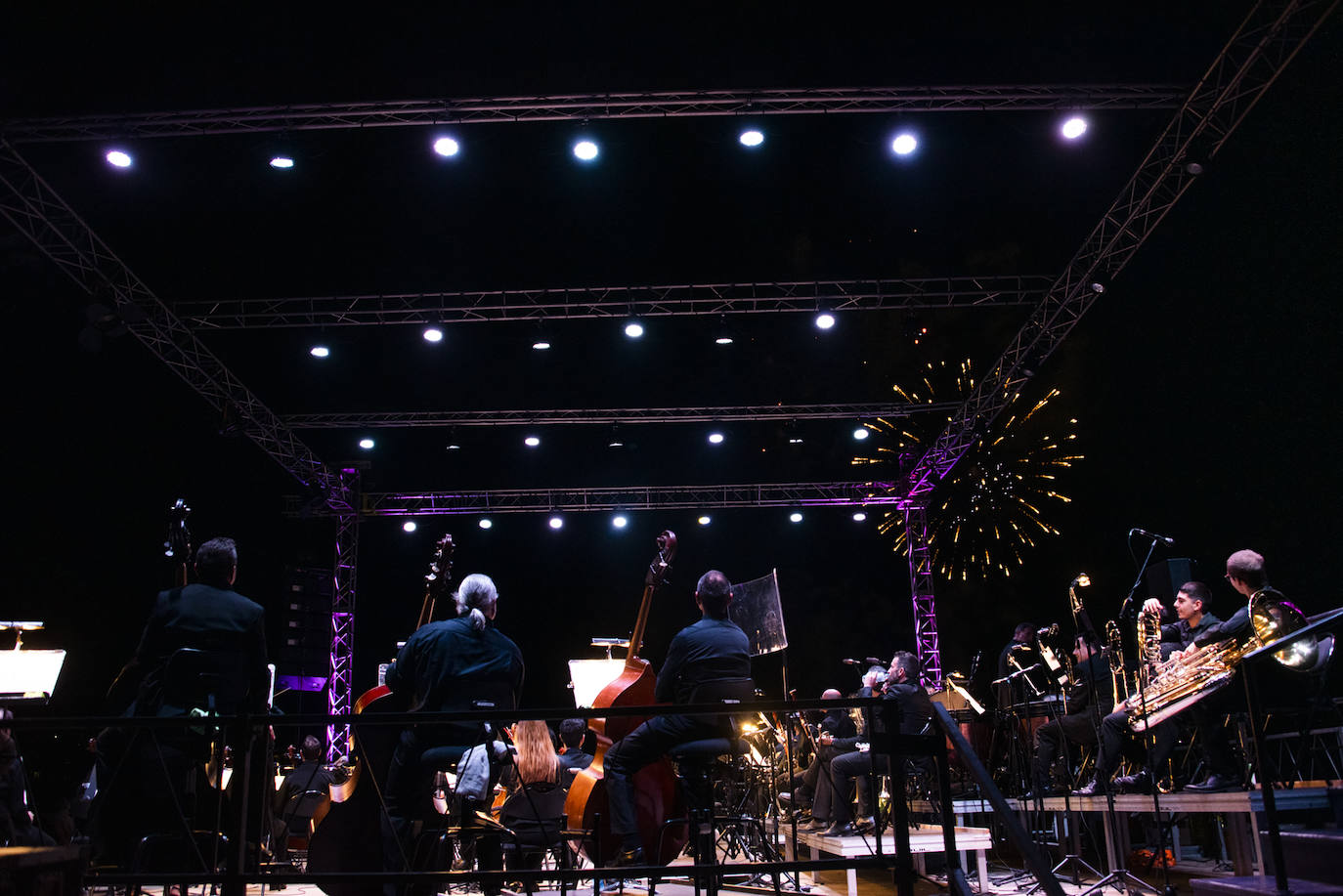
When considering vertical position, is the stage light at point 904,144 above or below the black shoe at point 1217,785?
above

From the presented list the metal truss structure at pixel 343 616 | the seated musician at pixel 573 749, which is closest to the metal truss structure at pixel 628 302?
the metal truss structure at pixel 343 616

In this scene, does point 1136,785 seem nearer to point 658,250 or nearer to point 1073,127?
point 1073,127

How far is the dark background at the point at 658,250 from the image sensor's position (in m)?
7.68

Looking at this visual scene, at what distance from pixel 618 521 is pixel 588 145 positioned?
10.2m

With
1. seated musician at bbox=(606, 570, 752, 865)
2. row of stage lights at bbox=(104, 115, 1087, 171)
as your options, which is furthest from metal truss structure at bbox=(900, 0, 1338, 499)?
seated musician at bbox=(606, 570, 752, 865)

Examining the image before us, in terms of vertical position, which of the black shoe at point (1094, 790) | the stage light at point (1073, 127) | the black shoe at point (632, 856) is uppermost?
→ the stage light at point (1073, 127)

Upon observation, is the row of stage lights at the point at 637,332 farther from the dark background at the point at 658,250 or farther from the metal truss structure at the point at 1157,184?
the metal truss structure at the point at 1157,184

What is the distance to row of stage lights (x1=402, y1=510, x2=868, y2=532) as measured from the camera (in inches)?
713

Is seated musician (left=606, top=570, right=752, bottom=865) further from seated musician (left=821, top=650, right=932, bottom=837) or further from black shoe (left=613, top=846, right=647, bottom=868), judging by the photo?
seated musician (left=821, top=650, right=932, bottom=837)

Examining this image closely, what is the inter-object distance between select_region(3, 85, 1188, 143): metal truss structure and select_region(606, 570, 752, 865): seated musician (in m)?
5.14

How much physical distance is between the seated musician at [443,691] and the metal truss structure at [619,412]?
10309 mm

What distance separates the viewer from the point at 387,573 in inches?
742

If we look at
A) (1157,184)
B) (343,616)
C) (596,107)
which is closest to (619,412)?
(343,616)

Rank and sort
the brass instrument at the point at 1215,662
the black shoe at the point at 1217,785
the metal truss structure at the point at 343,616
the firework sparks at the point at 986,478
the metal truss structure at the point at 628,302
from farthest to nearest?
the metal truss structure at the point at 343,616
the firework sparks at the point at 986,478
the metal truss structure at the point at 628,302
the black shoe at the point at 1217,785
the brass instrument at the point at 1215,662
